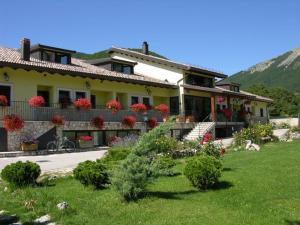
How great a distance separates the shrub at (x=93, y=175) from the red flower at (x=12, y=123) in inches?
445

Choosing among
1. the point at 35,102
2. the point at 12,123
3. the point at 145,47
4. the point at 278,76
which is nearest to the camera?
the point at 12,123

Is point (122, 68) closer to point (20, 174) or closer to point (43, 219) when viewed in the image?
point (20, 174)

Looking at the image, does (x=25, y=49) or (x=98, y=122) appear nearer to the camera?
(x=25, y=49)

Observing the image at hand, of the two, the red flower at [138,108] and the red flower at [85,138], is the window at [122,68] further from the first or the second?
the red flower at [85,138]

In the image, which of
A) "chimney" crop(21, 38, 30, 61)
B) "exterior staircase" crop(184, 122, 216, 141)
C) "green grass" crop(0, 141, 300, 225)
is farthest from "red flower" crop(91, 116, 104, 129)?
"green grass" crop(0, 141, 300, 225)

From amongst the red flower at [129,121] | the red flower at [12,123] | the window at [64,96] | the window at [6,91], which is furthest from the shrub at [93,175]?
the red flower at [129,121]

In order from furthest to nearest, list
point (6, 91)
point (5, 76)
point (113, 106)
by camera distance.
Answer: point (113, 106)
point (6, 91)
point (5, 76)

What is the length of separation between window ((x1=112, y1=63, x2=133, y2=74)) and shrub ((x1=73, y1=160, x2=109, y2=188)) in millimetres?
21961

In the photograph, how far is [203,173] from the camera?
9.38 m

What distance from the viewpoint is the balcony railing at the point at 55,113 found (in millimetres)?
22045

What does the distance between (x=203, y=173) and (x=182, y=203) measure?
1.28m

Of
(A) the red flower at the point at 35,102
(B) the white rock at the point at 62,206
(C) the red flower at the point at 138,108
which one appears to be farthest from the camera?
(C) the red flower at the point at 138,108

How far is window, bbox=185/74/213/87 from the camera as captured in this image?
118 feet

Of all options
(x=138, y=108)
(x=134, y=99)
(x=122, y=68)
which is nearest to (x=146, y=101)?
(x=134, y=99)
